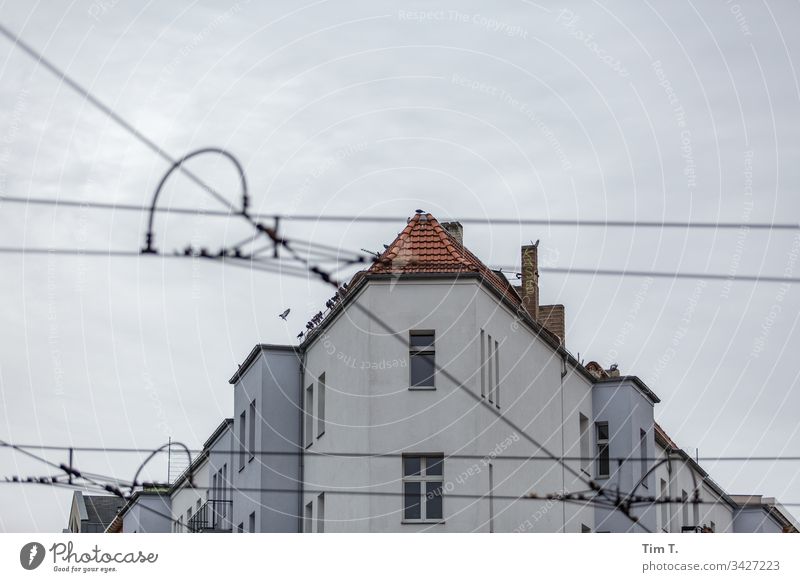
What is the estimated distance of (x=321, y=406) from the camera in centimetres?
1942

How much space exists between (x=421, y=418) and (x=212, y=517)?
3.69 m

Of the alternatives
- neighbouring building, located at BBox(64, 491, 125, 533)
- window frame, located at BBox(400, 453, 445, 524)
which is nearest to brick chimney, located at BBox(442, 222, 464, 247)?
window frame, located at BBox(400, 453, 445, 524)

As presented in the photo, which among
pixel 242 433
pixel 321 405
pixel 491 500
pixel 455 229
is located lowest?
pixel 491 500

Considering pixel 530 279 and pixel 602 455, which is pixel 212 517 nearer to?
pixel 602 455

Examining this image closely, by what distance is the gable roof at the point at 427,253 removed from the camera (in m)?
18.9

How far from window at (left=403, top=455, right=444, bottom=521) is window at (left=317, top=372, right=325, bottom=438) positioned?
1256 millimetres

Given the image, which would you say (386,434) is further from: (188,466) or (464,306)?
(188,466)

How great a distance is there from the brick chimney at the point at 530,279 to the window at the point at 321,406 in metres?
3.50

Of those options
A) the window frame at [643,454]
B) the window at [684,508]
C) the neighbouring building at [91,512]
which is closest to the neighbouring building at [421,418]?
the window frame at [643,454]

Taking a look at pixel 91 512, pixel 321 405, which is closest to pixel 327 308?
pixel 321 405

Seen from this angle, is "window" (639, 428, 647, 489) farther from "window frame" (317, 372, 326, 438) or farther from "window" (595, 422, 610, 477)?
"window frame" (317, 372, 326, 438)

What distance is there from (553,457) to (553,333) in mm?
2792
